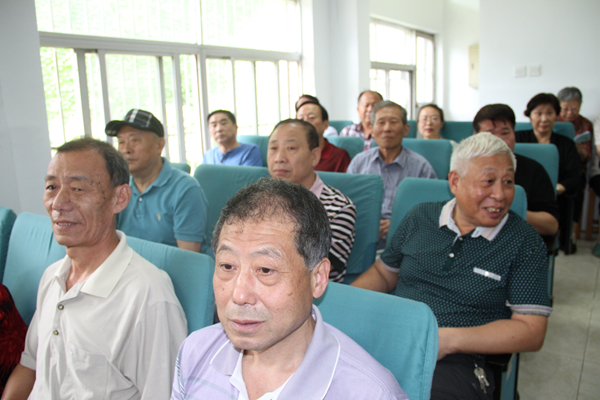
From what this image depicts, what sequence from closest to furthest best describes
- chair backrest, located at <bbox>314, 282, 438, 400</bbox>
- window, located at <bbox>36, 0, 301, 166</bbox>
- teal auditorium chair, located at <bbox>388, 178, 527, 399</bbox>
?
chair backrest, located at <bbox>314, 282, 438, 400</bbox>
teal auditorium chair, located at <bbox>388, 178, 527, 399</bbox>
window, located at <bbox>36, 0, 301, 166</bbox>

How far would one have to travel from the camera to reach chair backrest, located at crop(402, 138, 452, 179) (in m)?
2.93

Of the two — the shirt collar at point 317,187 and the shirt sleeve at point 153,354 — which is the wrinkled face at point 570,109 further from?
the shirt sleeve at point 153,354

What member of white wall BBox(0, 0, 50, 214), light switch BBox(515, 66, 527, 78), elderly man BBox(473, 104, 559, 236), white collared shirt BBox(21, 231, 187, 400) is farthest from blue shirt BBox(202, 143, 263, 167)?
light switch BBox(515, 66, 527, 78)

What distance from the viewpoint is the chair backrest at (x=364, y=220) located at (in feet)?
6.46

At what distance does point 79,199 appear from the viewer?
51.3 inches

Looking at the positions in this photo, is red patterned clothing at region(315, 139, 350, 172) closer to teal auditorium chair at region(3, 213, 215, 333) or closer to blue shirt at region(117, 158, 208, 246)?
blue shirt at region(117, 158, 208, 246)

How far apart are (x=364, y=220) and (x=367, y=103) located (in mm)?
2248

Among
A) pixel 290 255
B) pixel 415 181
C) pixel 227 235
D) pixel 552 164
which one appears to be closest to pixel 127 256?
pixel 227 235

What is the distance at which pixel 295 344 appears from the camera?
827 millimetres

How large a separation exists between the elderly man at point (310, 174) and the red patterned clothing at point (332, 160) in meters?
1.04

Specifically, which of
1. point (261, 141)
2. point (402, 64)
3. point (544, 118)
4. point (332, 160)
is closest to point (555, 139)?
point (544, 118)

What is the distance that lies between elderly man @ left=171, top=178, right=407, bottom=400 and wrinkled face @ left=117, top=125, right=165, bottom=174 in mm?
1276

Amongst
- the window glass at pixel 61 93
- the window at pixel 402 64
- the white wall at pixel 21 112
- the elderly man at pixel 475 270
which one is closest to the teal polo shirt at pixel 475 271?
the elderly man at pixel 475 270

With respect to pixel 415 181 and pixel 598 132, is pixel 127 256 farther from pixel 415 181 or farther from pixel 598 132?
pixel 598 132
